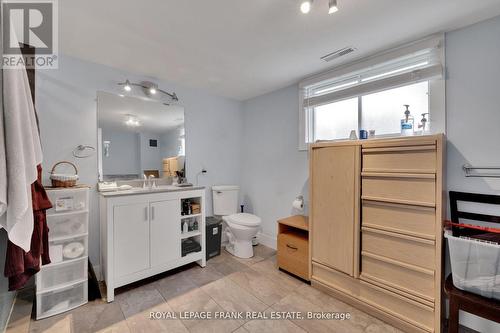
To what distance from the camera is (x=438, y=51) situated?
179 centimetres

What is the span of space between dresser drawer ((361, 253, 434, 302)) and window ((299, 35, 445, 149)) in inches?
45.7

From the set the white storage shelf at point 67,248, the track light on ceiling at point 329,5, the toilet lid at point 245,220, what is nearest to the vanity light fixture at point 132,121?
the white storage shelf at point 67,248

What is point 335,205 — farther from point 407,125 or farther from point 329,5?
point 329,5

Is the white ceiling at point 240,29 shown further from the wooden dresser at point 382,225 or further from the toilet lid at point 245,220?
the toilet lid at point 245,220

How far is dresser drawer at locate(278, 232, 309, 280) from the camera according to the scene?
228 centimetres

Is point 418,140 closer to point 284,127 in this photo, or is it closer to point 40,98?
point 284,127

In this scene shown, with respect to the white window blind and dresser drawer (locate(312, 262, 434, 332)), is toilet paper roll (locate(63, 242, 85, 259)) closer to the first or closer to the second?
dresser drawer (locate(312, 262, 434, 332))

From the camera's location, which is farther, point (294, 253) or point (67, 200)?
point (294, 253)

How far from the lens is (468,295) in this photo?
4.41ft

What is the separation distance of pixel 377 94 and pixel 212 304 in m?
2.60

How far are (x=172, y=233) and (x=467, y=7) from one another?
10.3 feet

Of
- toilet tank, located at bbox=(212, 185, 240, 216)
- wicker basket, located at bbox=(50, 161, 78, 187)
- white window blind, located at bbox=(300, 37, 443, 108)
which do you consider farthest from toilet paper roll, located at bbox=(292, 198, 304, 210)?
wicker basket, located at bbox=(50, 161, 78, 187)

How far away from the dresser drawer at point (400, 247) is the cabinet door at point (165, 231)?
6.20 feet

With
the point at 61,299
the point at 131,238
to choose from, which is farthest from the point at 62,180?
the point at 61,299
